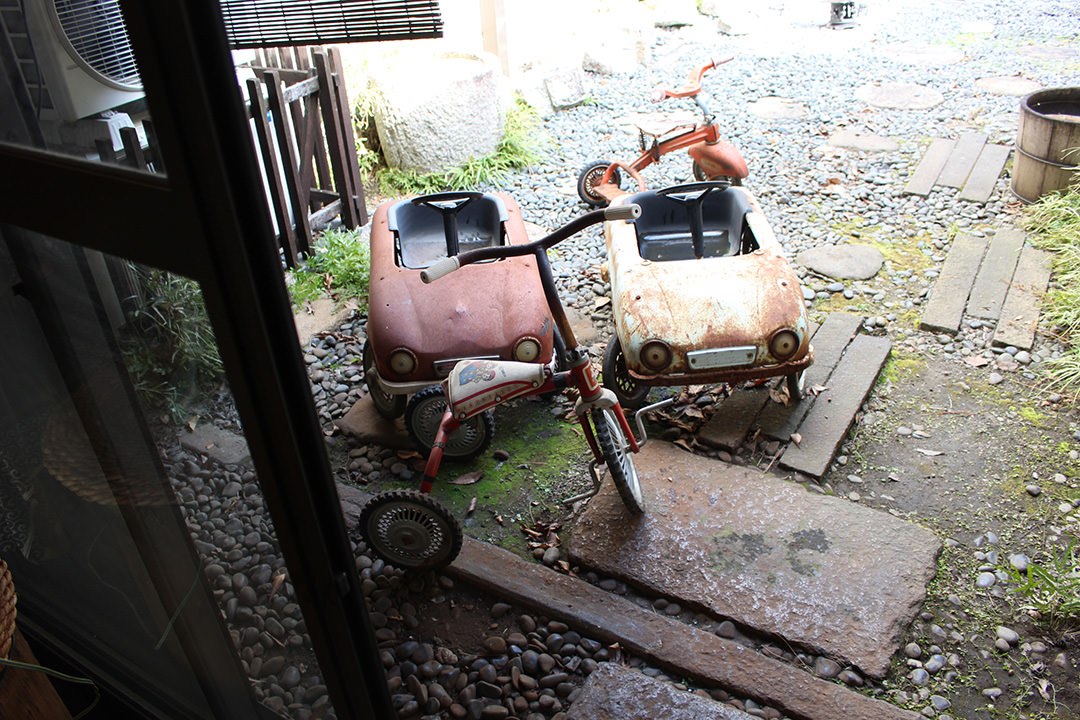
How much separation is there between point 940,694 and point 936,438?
1.51m

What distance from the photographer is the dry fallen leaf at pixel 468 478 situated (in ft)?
12.0

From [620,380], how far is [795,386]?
0.89 meters

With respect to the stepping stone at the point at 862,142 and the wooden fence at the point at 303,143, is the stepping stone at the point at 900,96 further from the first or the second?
the wooden fence at the point at 303,143

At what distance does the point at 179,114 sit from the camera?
3.38ft

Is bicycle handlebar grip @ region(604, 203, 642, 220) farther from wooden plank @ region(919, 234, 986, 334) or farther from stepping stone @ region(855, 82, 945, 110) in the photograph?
stepping stone @ region(855, 82, 945, 110)

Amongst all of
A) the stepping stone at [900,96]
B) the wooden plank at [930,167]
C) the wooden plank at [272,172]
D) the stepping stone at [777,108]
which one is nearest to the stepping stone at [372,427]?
the wooden plank at [272,172]

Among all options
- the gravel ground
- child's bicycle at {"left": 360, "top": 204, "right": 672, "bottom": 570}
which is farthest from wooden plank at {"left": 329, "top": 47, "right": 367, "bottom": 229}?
child's bicycle at {"left": 360, "top": 204, "right": 672, "bottom": 570}

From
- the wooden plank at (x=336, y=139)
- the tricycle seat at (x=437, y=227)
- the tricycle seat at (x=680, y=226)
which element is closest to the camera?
the tricycle seat at (x=437, y=227)

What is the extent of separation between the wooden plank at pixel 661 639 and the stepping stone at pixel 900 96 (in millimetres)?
6726

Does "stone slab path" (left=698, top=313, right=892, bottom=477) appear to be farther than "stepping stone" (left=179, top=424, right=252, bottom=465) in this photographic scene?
Yes

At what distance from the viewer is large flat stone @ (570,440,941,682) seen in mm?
2838

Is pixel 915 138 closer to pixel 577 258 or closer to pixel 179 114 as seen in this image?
pixel 577 258

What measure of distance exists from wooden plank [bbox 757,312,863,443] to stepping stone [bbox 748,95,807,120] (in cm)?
374

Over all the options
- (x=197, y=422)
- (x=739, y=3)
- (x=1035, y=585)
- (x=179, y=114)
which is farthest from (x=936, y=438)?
(x=739, y=3)
